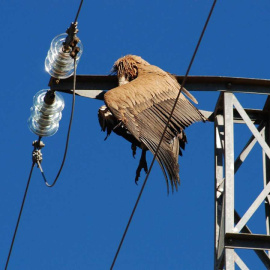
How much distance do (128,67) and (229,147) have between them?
226 cm

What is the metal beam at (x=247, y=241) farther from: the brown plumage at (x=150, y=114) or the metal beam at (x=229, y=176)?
the brown plumage at (x=150, y=114)

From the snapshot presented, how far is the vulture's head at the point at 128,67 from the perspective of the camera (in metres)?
12.0

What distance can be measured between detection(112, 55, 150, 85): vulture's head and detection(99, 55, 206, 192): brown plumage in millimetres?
62

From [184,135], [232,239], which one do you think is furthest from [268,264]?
[184,135]

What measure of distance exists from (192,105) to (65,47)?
1.90 metres

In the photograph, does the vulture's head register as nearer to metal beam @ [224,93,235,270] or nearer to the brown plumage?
the brown plumage

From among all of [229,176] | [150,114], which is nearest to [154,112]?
[150,114]

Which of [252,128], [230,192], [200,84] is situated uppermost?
[200,84]

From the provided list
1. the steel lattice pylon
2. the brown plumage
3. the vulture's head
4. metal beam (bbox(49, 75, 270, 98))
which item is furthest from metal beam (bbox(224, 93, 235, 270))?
the vulture's head

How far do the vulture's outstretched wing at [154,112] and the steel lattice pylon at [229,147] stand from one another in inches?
13.4

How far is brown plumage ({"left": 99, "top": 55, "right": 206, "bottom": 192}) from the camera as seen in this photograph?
34.2 feet

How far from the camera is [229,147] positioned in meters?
10.4

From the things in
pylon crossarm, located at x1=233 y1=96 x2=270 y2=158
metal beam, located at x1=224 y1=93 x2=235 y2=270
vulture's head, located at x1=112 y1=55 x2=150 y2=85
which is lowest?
metal beam, located at x1=224 y1=93 x2=235 y2=270

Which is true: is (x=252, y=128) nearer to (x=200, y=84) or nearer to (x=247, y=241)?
(x=200, y=84)
